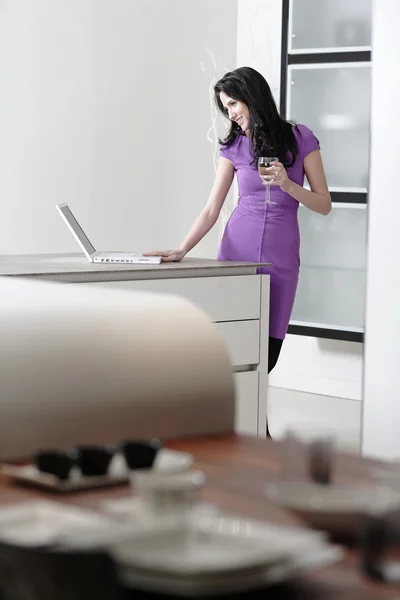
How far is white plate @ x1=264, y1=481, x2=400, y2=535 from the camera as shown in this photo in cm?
109

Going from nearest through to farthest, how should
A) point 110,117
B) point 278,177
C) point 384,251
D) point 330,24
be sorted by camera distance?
point 384,251
point 278,177
point 330,24
point 110,117

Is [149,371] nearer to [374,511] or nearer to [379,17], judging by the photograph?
[374,511]

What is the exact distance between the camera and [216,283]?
12.2ft

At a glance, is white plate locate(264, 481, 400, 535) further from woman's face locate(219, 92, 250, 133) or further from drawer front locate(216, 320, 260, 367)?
woman's face locate(219, 92, 250, 133)

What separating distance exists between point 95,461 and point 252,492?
0.67ft

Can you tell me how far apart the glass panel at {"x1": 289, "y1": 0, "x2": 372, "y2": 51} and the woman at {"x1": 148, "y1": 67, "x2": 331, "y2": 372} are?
1629mm

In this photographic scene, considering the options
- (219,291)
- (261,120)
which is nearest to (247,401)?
(219,291)

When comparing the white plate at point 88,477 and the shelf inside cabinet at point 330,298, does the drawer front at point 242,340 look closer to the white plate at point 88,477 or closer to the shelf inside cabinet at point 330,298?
the shelf inside cabinet at point 330,298

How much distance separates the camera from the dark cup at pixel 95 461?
1354 mm

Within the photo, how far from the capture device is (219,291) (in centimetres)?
373

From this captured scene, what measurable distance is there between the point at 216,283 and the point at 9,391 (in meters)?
2.08

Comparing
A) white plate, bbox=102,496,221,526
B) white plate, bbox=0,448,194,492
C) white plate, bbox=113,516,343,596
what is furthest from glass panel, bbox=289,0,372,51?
white plate, bbox=113,516,343,596

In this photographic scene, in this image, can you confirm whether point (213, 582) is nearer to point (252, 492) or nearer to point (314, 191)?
point (252, 492)

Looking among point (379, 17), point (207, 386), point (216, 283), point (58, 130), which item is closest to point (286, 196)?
point (216, 283)
